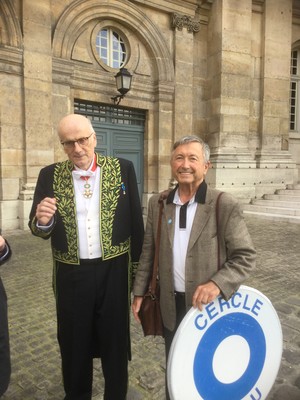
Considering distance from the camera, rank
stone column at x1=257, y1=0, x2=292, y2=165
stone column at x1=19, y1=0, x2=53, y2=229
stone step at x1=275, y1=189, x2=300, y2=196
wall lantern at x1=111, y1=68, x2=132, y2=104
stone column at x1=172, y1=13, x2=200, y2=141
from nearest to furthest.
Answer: stone column at x1=19, y1=0, x2=53, y2=229 < wall lantern at x1=111, y1=68, x2=132, y2=104 < stone column at x1=172, y1=13, x2=200, y2=141 < stone step at x1=275, y1=189, x2=300, y2=196 < stone column at x1=257, y1=0, x2=292, y2=165

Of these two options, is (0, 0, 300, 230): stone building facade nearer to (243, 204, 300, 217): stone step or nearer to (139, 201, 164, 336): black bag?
(243, 204, 300, 217): stone step

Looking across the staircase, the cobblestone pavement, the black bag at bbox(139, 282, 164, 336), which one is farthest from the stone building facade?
the black bag at bbox(139, 282, 164, 336)

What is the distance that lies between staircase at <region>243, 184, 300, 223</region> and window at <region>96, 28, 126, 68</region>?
19.1 feet

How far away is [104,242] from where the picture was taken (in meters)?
2.04

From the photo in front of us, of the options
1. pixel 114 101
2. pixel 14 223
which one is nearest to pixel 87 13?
pixel 114 101

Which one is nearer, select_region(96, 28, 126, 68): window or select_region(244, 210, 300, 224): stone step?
select_region(244, 210, 300, 224): stone step

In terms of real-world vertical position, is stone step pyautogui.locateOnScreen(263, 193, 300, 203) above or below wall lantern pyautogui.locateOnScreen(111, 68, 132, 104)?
below

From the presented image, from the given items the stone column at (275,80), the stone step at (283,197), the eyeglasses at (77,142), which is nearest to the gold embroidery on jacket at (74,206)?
the eyeglasses at (77,142)

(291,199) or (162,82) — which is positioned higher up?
(162,82)

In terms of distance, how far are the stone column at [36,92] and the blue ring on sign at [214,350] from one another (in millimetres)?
7188

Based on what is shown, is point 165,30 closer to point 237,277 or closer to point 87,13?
point 87,13

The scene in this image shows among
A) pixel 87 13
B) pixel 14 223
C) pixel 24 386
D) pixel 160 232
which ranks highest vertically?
pixel 87 13

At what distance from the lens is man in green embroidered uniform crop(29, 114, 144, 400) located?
2.02 meters

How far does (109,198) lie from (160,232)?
402 millimetres
